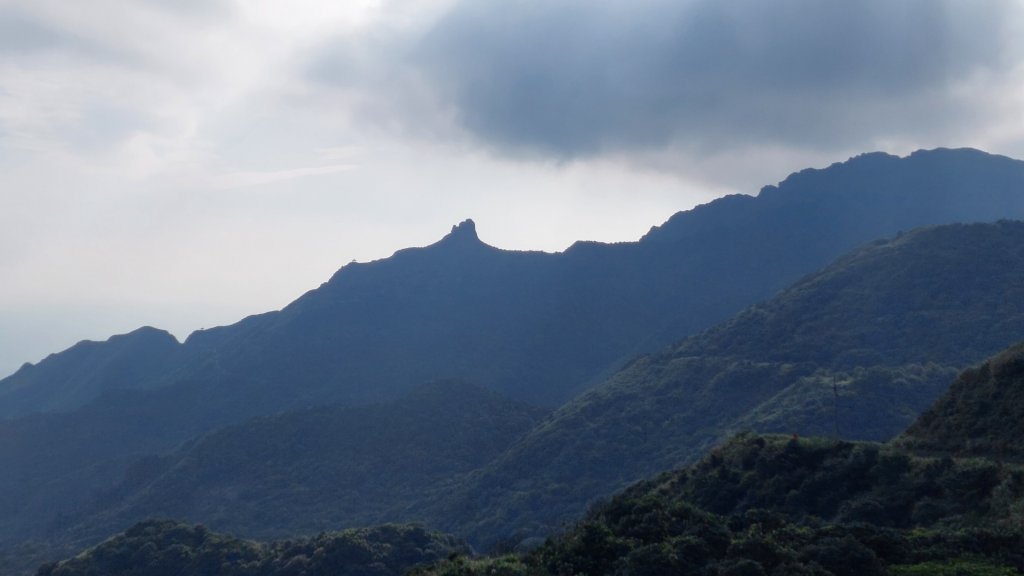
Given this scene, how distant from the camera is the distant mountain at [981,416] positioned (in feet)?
115

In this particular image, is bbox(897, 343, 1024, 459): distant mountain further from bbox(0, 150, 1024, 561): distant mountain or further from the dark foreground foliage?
bbox(0, 150, 1024, 561): distant mountain

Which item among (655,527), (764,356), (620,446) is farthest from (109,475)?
(655,527)

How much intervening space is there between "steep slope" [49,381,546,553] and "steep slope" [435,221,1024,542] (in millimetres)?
10030

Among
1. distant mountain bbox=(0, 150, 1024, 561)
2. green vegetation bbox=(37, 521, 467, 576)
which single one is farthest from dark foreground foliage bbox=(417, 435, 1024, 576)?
distant mountain bbox=(0, 150, 1024, 561)

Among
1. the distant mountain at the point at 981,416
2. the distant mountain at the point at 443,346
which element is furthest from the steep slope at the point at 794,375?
the distant mountain at the point at 443,346

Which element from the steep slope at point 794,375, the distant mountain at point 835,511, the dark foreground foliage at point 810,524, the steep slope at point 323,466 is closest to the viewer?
the dark foreground foliage at point 810,524

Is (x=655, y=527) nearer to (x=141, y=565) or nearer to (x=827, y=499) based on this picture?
(x=827, y=499)

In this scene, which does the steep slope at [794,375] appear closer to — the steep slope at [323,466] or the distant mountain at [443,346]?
the steep slope at [323,466]

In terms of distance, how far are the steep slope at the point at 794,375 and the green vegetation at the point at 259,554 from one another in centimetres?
2303

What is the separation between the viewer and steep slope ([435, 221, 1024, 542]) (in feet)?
278

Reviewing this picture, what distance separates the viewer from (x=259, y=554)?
61500 mm

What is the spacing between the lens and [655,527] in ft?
79.6

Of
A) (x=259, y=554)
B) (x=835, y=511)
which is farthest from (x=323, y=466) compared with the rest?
(x=835, y=511)

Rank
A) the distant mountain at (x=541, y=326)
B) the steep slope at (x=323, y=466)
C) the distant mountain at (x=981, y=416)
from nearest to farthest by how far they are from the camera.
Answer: the distant mountain at (x=981, y=416)
the steep slope at (x=323, y=466)
the distant mountain at (x=541, y=326)
